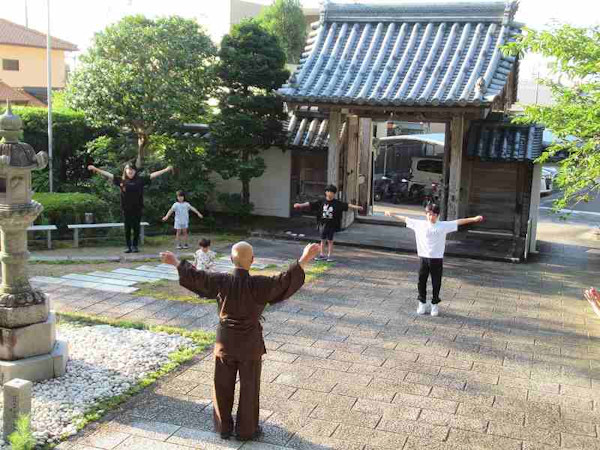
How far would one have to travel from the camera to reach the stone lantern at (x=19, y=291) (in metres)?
6.77

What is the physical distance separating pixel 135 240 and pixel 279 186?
19.2 ft

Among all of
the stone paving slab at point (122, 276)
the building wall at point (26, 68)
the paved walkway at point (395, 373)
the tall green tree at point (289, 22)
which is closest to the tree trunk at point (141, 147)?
the stone paving slab at point (122, 276)

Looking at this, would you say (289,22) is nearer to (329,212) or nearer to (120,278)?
(329,212)

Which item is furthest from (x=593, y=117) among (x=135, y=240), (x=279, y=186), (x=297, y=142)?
(x=279, y=186)

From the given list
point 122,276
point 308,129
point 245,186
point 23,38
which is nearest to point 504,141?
point 308,129

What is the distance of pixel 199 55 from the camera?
16.9 m

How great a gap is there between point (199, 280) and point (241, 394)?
1.08 meters

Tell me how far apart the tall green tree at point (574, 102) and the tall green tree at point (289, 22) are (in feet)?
85.8

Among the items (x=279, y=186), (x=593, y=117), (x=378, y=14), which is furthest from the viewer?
(x=279, y=186)

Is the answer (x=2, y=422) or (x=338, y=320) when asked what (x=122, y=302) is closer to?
(x=338, y=320)

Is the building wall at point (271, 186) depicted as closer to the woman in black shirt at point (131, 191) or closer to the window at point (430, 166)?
the woman in black shirt at point (131, 191)

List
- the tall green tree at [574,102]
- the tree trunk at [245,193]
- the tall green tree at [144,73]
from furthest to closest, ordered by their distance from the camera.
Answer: the tree trunk at [245,193], the tall green tree at [144,73], the tall green tree at [574,102]

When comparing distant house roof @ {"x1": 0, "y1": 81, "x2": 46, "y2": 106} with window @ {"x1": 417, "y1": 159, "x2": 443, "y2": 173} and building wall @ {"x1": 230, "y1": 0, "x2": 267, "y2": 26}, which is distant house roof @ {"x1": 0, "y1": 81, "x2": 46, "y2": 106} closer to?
building wall @ {"x1": 230, "y1": 0, "x2": 267, "y2": 26}

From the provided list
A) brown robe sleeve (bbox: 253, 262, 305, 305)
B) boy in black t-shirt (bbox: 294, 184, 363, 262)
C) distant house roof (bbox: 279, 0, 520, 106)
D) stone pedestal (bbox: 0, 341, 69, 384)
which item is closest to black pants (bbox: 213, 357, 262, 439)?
brown robe sleeve (bbox: 253, 262, 305, 305)
